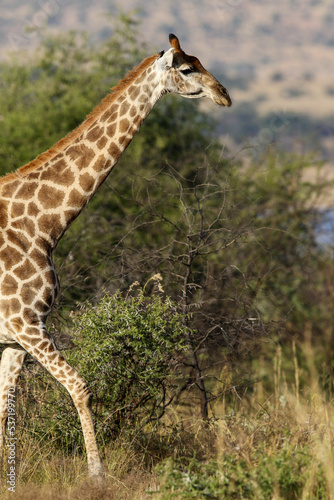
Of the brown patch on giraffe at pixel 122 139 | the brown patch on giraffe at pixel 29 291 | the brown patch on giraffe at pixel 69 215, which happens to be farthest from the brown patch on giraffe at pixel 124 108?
the brown patch on giraffe at pixel 29 291

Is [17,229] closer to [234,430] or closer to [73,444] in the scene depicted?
[73,444]

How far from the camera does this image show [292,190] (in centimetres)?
1582

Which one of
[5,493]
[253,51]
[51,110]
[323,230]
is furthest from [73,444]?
[253,51]

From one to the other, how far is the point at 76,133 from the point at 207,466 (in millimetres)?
3312

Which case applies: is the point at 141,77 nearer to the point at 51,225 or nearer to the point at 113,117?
the point at 113,117

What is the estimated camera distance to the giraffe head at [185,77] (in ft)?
20.6

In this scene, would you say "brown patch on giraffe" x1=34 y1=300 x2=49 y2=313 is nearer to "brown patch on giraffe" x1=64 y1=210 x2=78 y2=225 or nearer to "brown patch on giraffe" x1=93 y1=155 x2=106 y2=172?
"brown patch on giraffe" x1=64 y1=210 x2=78 y2=225

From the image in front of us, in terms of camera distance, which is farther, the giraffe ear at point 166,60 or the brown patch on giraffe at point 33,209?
the giraffe ear at point 166,60

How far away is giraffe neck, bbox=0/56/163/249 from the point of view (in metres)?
6.08

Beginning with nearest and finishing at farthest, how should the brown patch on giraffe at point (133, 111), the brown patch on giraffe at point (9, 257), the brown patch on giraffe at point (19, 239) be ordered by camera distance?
the brown patch on giraffe at point (9, 257), the brown patch on giraffe at point (19, 239), the brown patch on giraffe at point (133, 111)

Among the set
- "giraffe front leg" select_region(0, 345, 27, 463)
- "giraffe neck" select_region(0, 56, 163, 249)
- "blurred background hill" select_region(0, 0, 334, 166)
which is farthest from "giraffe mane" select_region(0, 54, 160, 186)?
"blurred background hill" select_region(0, 0, 334, 166)

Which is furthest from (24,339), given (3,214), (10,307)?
(3,214)

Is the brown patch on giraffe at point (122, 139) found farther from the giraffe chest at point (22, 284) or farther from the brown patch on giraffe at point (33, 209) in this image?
the giraffe chest at point (22, 284)

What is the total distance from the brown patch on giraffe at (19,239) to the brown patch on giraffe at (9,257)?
0.07 m
